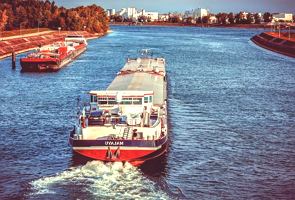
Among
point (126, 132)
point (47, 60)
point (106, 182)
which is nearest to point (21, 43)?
point (47, 60)

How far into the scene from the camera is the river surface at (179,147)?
30.4m

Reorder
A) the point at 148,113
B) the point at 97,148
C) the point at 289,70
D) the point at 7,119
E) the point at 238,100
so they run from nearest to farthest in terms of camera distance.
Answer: the point at 97,148
the point at 148,113
the point at 7,119
the point at 238,100
the point at 289,70

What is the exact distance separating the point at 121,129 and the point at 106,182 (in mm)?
5480

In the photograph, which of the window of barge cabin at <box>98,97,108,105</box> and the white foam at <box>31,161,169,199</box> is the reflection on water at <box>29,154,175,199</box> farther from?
the window of barge cabin at <box>98,97,108,105</box>

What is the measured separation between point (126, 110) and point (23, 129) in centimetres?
1066

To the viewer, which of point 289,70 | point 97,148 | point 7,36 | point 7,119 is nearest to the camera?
point 97,148

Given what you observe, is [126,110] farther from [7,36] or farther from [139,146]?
[7,36]

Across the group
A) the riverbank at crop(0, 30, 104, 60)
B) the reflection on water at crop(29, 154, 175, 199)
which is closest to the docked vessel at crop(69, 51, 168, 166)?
the reflection on water at crop(29, 154, 175, 199)

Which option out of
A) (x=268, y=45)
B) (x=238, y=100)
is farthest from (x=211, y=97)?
(x=268, y=45)

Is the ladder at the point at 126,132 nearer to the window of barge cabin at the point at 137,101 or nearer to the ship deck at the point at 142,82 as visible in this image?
the window of barge cabin at the point at 137,101

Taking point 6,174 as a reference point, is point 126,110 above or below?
above

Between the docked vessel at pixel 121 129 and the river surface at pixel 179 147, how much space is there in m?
0.87

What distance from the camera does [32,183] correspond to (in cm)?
3108

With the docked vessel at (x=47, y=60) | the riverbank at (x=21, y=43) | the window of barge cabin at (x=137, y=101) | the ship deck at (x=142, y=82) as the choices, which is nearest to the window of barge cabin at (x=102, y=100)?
the window of barge cabin at (x=137, y=101)
